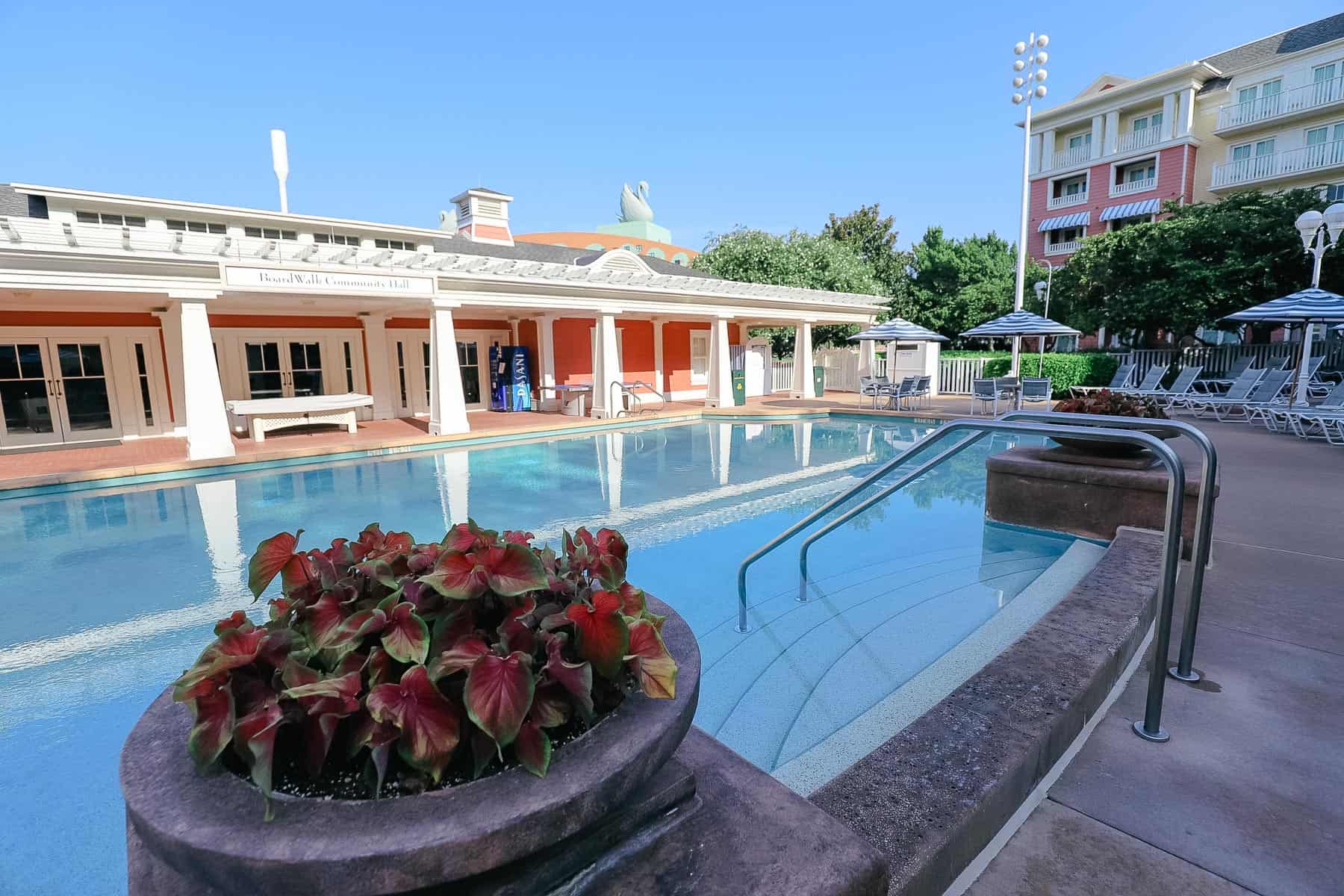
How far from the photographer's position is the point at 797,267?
2548cm

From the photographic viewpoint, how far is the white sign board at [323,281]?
381 inches

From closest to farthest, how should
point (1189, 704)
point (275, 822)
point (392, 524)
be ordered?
point (275, 822) → point (1189, 704) → point (392, 524)

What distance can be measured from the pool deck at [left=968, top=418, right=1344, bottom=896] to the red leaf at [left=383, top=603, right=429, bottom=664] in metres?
1.35

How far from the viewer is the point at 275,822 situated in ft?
2.44

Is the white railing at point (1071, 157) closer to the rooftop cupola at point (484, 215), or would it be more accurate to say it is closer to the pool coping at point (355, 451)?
the pool coping at point (355, 451)

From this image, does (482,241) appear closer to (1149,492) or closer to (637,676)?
(1149,492)

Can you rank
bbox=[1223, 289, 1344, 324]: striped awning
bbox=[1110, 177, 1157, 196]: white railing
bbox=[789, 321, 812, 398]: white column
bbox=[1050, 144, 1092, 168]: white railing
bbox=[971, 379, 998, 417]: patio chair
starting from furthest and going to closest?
bbox=[1050, 144, 1092, 168]: white railing, bbox=[1110, 177, 1157, 196]: white railing, bbox=[789, 321, 812, 398]: white column, bbox=[971, 379, 998, 417]: patio chair, bbox=[1223, 289, 1344, 324]: striped awning

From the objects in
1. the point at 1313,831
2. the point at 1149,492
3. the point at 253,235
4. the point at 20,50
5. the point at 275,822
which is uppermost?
the point at 20,50

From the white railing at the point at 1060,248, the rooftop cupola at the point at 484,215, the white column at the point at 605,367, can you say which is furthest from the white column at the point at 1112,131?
the white column at the point at 605,367

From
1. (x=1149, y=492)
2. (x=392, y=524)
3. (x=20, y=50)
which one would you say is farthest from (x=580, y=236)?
(x=1149, y=492)

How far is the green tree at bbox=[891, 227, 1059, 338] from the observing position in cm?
2709

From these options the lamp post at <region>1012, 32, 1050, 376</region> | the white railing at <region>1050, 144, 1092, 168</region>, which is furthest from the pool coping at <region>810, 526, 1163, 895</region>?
the white railing at <region>1050, 144, 1092, 168</region>

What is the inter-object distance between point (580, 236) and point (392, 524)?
42651 mm

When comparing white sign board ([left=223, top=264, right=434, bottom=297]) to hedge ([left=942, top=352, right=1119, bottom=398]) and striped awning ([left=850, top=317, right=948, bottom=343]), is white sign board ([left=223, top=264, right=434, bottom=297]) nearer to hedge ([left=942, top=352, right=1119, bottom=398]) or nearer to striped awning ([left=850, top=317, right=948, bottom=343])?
striped awning ([left=850, top=317, right=948, bottom=343])
